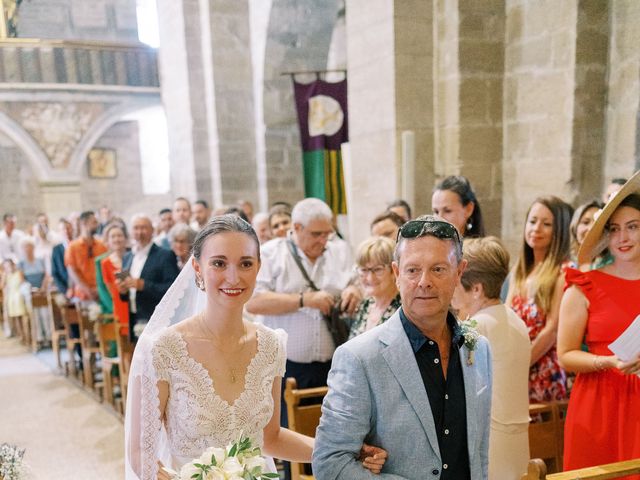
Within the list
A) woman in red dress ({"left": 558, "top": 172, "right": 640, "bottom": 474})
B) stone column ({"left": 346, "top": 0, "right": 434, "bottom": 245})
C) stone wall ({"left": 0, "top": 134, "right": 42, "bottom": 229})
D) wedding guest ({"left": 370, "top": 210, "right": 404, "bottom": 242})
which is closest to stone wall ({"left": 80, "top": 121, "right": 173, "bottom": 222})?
stone wall ({"left": 0, "top": 134, "right": 42, "bottom": 229})

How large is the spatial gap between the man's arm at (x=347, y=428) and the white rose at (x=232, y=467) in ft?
0.67

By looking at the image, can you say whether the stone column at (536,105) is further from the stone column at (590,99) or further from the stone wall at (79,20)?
the stone wall at (79,20)

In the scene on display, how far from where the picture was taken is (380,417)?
1.38 m

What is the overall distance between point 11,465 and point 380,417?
1212 millimetres

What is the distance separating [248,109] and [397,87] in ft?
14.7

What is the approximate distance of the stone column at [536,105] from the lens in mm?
3920

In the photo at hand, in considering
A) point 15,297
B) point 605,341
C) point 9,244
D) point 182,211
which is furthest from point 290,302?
point 9,244

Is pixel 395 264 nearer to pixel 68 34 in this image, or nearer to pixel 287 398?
pixel 287 398

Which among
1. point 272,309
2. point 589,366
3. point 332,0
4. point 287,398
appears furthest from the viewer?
point 332,0

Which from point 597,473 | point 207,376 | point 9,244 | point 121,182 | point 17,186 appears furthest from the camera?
point 121,182

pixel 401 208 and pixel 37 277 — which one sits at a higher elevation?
pixel 401 208

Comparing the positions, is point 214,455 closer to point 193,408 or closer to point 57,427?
point 193,408

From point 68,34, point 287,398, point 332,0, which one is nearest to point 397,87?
point 287,398

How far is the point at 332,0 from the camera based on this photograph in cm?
798
